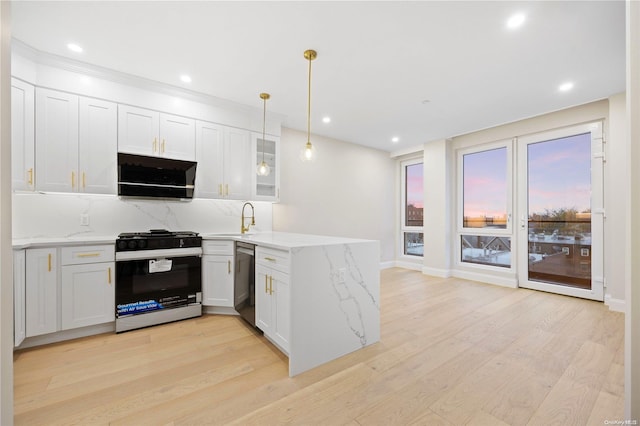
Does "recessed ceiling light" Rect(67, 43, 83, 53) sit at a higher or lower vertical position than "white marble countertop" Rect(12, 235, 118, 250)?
higher

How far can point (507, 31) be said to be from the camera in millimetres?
2197

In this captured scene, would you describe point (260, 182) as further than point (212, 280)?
Yes

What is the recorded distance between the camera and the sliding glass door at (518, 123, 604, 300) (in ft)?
11.8

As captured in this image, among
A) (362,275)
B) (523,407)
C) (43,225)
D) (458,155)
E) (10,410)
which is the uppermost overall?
(458,155)

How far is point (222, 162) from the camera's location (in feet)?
11.7

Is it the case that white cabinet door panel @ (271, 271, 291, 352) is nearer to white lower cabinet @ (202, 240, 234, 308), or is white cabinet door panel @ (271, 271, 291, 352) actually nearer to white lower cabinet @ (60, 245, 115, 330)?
white lower cabinet @ (202, 240, 234, 308)

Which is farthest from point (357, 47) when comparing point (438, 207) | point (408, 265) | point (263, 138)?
point (408, 265)

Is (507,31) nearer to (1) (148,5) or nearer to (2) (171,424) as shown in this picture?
(1) (148,5)

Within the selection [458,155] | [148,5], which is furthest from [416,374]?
[458,155]

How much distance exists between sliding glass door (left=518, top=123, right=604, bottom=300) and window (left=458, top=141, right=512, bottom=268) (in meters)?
0.23

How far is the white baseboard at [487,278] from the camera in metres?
4.31

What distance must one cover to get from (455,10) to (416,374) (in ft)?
9.07

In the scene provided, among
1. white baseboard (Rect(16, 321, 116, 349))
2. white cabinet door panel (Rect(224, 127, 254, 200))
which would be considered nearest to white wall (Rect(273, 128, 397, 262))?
white cabinet door panel (Rect(224, 127, 254, 200))

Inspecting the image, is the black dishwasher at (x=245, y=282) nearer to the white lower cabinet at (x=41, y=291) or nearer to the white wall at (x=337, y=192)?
A: the white wall at (x=337, y=192)
